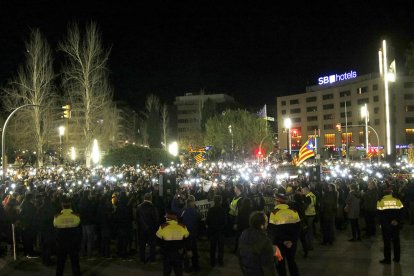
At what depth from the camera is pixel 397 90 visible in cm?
8544

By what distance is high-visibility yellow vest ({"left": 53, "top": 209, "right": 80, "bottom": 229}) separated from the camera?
29.8ft

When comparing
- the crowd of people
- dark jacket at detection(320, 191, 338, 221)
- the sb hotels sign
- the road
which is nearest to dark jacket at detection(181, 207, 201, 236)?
the crowd of people

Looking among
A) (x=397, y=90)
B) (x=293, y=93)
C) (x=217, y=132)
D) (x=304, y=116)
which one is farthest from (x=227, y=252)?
(x=293, y=93)

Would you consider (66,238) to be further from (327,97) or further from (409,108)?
(327,97)

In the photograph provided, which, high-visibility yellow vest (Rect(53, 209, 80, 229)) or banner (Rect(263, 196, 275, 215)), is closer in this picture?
high-visibility yellow vest (Rect(53, 209, 80, 229))

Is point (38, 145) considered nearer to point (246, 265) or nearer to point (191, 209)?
point (191, 209)

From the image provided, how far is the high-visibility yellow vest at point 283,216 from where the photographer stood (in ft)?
28.1

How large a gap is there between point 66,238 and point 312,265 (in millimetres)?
5455

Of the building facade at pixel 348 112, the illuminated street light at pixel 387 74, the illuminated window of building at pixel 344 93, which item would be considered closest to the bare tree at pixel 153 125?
the building facade at pixel 348 112

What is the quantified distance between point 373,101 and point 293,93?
31517 mm

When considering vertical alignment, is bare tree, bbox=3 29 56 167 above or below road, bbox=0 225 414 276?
above

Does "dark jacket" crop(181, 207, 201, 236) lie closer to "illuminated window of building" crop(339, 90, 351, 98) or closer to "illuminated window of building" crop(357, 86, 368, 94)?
"illuminated window of building" crop(357, 86, 368, 94)

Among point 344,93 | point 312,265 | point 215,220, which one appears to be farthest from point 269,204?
point 344,93

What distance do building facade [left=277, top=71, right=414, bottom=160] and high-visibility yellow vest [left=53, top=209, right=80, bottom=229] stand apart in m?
68.8
